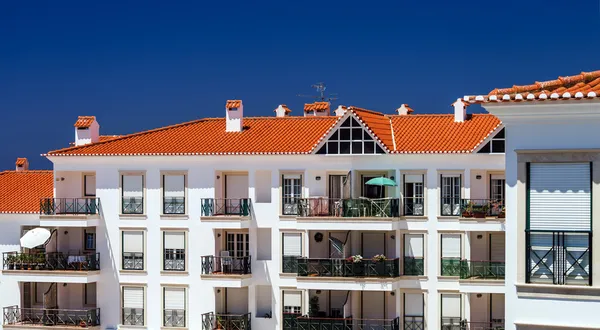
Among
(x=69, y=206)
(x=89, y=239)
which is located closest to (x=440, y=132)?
(x=89, y=239)

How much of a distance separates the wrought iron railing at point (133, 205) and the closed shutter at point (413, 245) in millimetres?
12916

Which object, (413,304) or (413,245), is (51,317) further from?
(413,245)

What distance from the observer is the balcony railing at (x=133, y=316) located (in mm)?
54719

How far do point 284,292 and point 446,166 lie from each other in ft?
31.4

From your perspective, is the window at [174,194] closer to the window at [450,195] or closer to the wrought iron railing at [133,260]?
the wrought iron railing at [133,260]

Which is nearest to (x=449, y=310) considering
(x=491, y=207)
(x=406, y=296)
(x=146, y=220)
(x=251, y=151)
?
(x=406, y=296)

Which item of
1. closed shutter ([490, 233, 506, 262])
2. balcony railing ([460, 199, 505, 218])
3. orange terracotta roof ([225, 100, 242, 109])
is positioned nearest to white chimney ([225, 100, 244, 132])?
orange terracotta roof ([225, 100, 242, 109])

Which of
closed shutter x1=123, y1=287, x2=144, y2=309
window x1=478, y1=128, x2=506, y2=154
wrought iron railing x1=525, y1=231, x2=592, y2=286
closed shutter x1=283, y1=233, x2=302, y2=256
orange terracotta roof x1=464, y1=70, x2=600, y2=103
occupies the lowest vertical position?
A: closed shutter x1=123, y1=287, x2=144, y2=309

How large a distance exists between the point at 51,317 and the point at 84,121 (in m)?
10.6

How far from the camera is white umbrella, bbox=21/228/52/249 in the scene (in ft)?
176

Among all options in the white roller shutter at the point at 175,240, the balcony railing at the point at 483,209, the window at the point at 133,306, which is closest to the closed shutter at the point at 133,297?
the window at the point at 133,306

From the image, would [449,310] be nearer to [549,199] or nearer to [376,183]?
[376,183]

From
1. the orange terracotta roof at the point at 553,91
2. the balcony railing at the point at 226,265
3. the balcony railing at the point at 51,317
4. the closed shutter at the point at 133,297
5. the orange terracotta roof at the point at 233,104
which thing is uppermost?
the orange terracotta roof at the point at 233,104

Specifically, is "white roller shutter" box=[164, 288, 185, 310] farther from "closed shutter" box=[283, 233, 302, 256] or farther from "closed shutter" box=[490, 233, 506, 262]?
"closed shutter" box=[490, 233, 506, 262]
